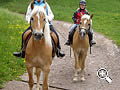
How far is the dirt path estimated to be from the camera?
859 centimetres

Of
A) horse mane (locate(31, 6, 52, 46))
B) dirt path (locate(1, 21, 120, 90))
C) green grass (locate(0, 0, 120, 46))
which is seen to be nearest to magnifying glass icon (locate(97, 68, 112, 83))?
dirt path (locate(1, 21, 120, 90))

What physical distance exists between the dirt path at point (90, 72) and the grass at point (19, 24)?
79 cm

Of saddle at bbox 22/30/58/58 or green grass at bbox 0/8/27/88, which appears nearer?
saddle at bbox 22/30/58/58

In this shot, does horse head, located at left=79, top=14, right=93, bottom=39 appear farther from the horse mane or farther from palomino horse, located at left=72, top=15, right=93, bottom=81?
the horse mane

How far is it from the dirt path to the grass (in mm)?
787

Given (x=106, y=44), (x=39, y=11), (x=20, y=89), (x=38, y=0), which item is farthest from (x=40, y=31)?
(x=106, y=44)

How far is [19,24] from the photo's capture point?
17797 mm

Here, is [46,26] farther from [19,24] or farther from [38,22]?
[19,24]

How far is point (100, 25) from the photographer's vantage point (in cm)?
2184

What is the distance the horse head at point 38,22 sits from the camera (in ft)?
19.9

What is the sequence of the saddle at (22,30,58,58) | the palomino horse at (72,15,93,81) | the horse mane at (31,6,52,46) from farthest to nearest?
the palomino horse at (72,15,93,81), the saddle at (22,30,58,58), the horse mane at (31,6,52,46)

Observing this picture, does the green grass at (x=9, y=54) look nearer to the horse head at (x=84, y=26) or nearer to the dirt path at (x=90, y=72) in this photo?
the dirt path at (x=90, y=72)

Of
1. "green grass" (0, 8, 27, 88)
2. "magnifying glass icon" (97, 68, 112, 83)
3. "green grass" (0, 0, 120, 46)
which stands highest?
"green grass" (0, 0, 120, 46)

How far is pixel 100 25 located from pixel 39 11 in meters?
16.1
